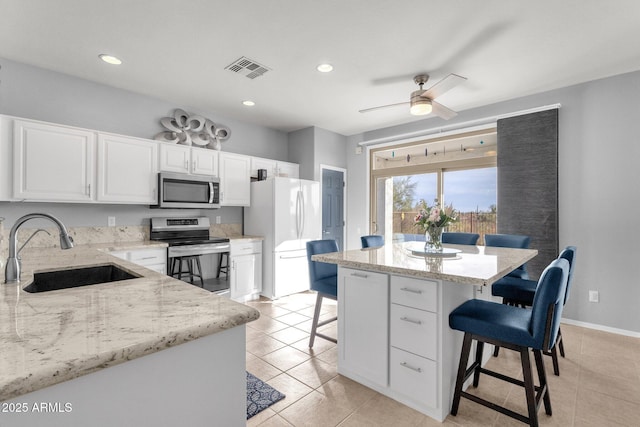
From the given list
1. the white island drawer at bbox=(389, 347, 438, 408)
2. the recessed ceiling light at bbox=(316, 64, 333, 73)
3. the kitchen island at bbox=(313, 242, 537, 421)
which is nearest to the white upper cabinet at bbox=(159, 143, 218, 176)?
the recessed ceiling light at bbox=(316, 64, 333, 73)

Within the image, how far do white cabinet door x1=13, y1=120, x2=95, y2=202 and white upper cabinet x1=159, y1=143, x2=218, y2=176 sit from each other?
2.40ft

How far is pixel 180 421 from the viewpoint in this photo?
0.84 meters

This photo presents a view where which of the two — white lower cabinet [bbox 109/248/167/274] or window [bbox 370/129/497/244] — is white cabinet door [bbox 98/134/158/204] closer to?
white lower cabinet [bbox 109/248/167/274]

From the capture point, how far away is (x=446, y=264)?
2020 millimetres

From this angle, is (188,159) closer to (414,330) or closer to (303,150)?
(303,150)

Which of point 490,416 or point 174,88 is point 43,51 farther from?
point 490,416

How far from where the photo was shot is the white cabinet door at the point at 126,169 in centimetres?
324

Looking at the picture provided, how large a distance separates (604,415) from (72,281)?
340cm

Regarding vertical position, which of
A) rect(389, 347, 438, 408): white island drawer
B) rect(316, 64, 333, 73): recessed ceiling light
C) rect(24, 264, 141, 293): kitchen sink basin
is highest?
rect(316, 64, 333, 73): recessed ceiling light

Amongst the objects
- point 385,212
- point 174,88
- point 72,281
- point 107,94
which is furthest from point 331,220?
point 72,281

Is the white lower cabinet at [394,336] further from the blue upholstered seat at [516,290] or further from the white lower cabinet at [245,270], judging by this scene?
the white lower cabinet at [245,270]

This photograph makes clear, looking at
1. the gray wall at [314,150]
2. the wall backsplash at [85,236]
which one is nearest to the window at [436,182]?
the gray wall at [314,150]

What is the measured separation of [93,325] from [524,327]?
194 cm

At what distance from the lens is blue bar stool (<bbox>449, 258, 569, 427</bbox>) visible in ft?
5.08
